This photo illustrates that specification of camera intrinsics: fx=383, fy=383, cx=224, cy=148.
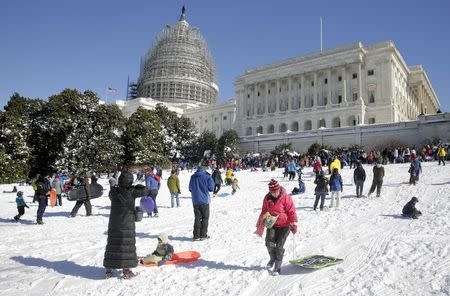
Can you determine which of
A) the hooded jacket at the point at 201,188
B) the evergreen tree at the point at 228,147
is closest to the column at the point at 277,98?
the evergreen tree at the point at 228,147

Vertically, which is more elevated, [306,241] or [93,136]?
[93,136]

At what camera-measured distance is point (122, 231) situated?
6500 mm

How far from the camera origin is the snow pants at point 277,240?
6508 millimetres

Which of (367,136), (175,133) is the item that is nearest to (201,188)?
(367,136)

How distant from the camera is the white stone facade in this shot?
6538 centimetres

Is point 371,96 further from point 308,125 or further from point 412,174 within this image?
point 412,174

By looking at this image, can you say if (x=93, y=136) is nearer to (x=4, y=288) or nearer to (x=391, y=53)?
(x=4, y=288)

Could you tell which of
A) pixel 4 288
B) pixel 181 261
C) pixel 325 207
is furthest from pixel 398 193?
pixel 4 288

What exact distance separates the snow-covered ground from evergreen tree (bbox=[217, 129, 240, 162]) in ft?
124

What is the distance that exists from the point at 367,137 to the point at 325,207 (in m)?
39.0

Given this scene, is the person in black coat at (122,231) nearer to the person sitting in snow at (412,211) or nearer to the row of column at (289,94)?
the person sitting in snow at (412,211)

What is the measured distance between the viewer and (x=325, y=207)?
48.0 feet

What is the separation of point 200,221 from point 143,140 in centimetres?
4160

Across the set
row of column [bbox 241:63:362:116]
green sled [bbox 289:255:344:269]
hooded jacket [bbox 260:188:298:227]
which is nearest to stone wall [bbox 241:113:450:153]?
row of column [bbox 241:63:362:116]
